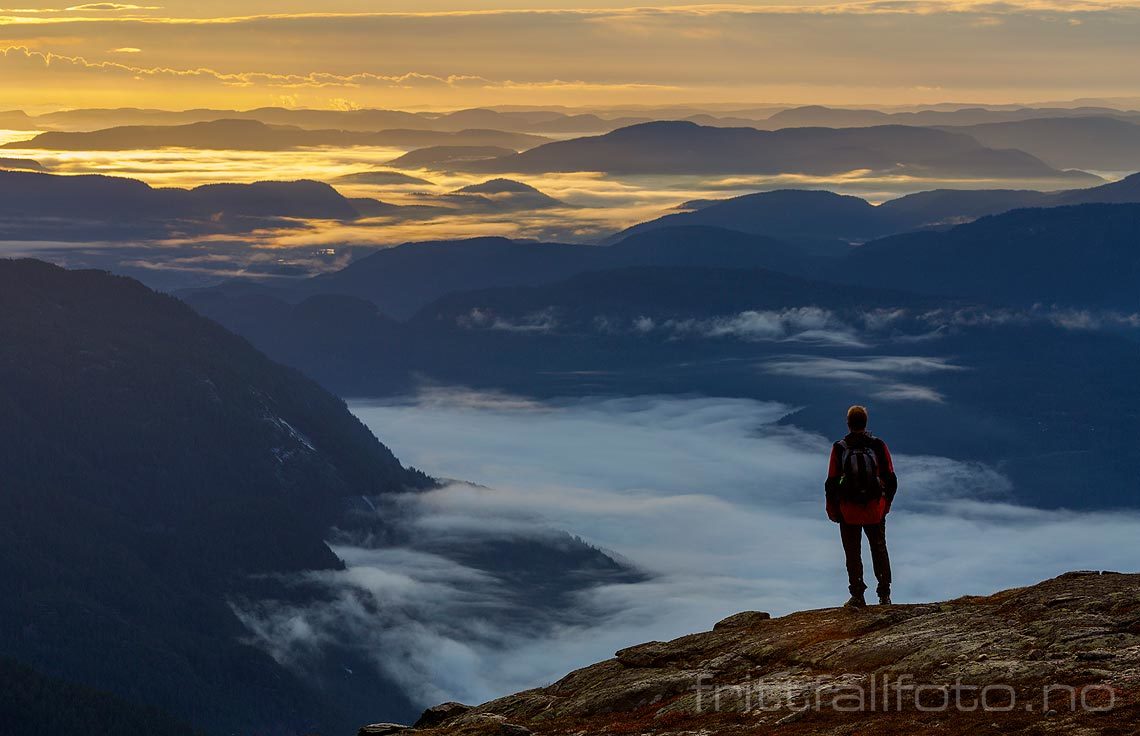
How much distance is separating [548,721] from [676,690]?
12.3 feet

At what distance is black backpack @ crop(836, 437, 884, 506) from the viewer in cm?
3991

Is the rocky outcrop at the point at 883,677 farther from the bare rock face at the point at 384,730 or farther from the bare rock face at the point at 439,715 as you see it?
the bare rock face at the point at 384,730

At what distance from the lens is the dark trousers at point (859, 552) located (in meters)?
41.2

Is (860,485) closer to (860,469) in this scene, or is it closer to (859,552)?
(860,469)

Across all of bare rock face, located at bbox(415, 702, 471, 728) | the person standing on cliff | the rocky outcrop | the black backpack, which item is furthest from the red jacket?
bare rock face, located at bbox(415, 702, 471, 728)

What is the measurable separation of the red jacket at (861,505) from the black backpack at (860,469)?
0.38 ft

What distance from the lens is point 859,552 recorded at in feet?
137

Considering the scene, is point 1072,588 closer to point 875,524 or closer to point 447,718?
point 875,524

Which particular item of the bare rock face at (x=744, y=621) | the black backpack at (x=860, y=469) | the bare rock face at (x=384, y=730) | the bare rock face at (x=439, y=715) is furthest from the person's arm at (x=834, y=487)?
the bare rock face at (x=384, y=730)

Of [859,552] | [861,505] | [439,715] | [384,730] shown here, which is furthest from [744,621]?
[384,730]

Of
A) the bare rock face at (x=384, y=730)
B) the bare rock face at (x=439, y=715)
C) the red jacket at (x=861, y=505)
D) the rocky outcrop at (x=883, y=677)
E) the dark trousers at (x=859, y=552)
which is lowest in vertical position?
the bare rock face at (x=439, y=715)

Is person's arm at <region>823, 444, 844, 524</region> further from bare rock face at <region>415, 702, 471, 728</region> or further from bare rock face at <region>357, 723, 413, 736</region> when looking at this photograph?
bare rock face at <region>357, 723, 413, 736</region>

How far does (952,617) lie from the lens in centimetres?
4056

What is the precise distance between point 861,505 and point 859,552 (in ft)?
6.02
